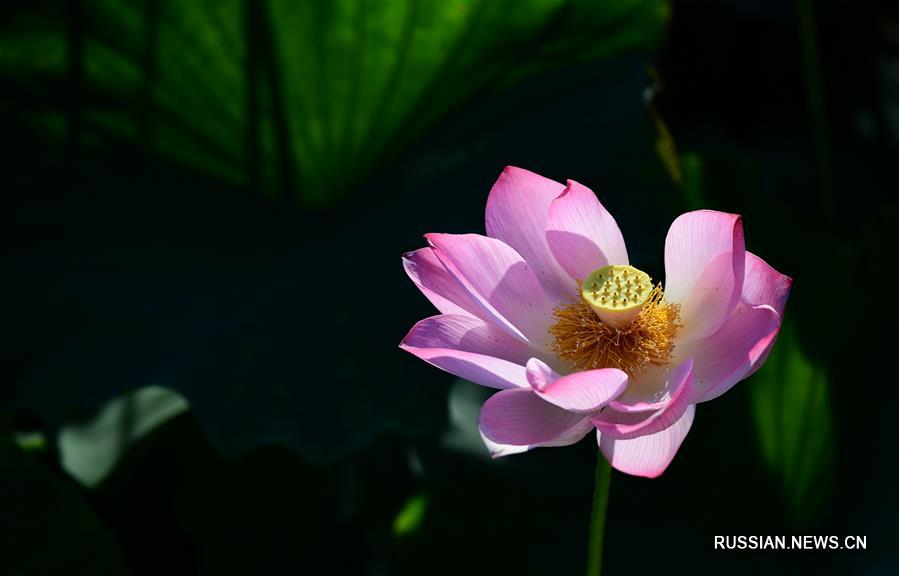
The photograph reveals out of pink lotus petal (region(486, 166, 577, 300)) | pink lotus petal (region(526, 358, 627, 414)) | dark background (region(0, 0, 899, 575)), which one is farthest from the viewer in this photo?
dark background (region(0, 0, 899, 575))

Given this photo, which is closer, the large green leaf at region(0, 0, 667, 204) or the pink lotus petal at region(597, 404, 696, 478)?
the pink lotus petal at region(597, 404, 696, 478)

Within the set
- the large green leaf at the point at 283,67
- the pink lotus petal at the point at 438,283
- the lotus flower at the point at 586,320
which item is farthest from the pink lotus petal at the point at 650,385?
the large green leaf at the point at 283,67

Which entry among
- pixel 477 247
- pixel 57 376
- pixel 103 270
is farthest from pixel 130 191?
pixel 477 247

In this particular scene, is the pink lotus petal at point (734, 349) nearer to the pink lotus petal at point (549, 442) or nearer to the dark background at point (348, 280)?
the pink lotus petal at point (549, 442)

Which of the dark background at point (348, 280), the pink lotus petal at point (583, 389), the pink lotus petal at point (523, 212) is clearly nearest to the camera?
the pink lotus petal at point (583, 389)

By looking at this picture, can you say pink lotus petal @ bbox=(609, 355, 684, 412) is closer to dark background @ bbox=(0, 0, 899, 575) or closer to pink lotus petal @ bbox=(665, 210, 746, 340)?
pink lotus petal @ bbox=(665, 210, 746, 340)

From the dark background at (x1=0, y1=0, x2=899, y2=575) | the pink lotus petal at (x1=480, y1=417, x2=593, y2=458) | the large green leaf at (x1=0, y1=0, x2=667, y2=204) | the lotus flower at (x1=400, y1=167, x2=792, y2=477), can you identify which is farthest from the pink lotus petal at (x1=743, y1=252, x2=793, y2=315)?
the large green leaf at (x1=0, y1=0, x2=667, y2=204)

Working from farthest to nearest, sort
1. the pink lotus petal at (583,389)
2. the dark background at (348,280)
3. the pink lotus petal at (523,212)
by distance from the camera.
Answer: the dark background at (348,280), the pink lotus petal at (523,212), the pink lotus petal at (583,389)

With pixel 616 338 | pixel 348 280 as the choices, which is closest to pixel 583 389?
pixel 616 338
